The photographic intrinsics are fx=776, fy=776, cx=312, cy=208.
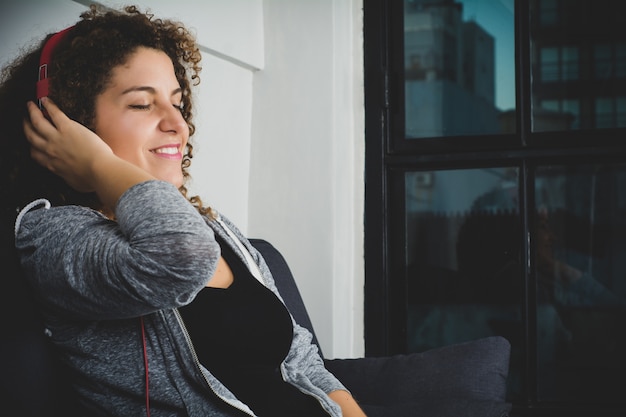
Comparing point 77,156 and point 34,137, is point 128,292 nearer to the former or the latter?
point 77,156

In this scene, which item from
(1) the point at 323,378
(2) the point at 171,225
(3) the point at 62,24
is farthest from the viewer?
(3) the point at 62,24

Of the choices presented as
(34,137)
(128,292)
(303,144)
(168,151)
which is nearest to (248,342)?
(128,292)

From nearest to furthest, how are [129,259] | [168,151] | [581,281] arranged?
[129,259] < [168,151] < [581,281]

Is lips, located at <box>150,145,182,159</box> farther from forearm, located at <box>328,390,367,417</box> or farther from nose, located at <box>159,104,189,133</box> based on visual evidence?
forearm, located at <box>328,390,367,417</box>

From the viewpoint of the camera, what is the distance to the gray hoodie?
3.64 feet

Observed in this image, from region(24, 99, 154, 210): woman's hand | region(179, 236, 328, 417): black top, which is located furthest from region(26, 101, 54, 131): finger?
region(179, 236, 328, 417): black top

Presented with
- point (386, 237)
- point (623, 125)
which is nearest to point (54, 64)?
point (386, 237)

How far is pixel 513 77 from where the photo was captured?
257 cm

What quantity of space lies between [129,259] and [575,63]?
1.87 meters

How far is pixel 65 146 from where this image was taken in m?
1.34

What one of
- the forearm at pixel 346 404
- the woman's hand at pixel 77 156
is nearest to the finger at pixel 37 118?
the woman's hand at pixel 77 156

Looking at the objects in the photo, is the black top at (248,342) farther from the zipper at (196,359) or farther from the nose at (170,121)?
the nose at (170,121)

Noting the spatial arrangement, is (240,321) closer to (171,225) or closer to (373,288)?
(171,225)

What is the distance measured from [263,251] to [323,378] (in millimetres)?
543
